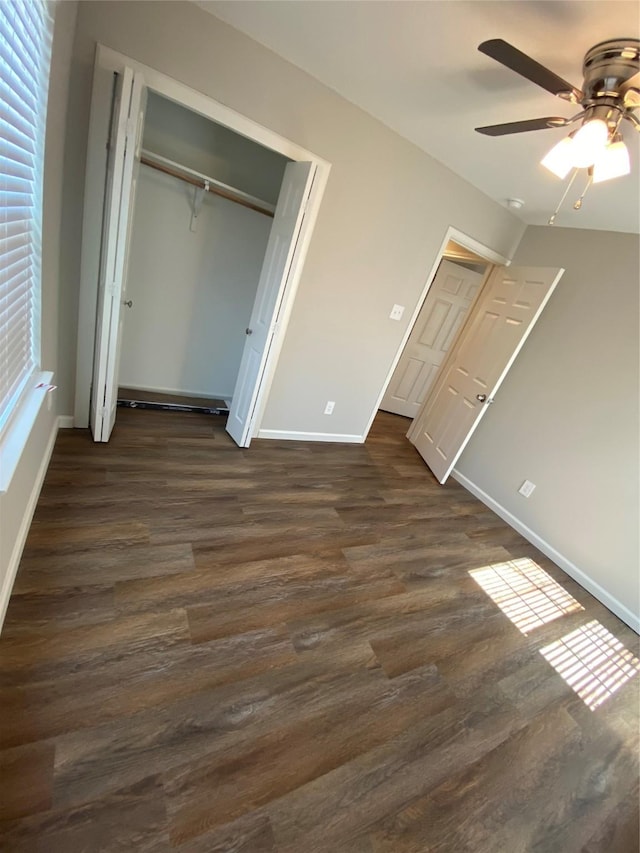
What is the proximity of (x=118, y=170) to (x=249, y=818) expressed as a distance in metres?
2.72

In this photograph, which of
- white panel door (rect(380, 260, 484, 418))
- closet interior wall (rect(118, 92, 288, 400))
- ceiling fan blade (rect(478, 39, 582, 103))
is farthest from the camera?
white panel door (rect(380, 260, 484, 418))

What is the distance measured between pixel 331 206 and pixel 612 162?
1.62 metres

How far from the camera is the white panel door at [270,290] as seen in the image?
231 centimetres

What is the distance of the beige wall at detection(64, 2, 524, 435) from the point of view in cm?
178

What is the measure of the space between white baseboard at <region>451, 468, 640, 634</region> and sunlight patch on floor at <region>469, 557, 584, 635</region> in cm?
23

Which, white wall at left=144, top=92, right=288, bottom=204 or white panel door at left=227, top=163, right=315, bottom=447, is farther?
white wall at left=144, top=92, right=288, bottom=204

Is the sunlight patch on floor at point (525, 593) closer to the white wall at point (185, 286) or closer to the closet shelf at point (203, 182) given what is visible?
the white wall at point (185, 286)

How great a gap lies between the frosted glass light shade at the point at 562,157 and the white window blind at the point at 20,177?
172 cm

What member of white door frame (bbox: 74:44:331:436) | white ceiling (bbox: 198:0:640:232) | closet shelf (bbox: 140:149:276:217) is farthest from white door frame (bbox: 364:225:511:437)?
closet shelf (bbox: 140:149:276:217)

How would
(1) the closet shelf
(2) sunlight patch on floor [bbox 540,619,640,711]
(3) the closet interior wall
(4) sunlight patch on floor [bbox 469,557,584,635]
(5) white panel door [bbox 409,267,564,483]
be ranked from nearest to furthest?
(2) sunlight patch on floor [bbox 540,619,640,711], (4) sunlight patch on floor [bbox 469,557,584,635], (1) the closet shelf, (3) the closet interior wall, (5) white panel door [bbox 409,267,564,483]

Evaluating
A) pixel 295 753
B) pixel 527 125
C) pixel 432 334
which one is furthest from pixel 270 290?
pixel 432 334

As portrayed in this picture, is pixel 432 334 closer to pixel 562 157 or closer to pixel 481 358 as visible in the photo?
pixel 481 358

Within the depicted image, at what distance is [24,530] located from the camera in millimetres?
1640

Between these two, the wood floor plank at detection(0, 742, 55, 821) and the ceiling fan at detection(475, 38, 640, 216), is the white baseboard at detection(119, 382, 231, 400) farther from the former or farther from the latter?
the ceiling fan at detection(475, 38, 640, 216)
